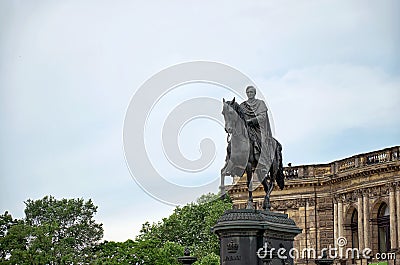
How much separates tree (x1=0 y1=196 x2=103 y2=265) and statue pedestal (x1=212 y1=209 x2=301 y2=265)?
1736 inches

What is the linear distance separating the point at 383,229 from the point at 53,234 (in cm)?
2346

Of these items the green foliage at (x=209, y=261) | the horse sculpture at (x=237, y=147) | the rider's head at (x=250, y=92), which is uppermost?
the green foliage at (x=209, y=261)

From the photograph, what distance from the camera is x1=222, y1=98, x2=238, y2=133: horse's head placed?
66.5ft

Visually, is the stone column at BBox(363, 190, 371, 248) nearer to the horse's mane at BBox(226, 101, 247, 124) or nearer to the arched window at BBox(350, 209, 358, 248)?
the arched window at BBox(350, 209, 358, 248)

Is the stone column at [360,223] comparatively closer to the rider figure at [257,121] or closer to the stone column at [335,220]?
the stone column at [335,220]

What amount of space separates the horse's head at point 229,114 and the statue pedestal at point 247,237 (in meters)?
1.84

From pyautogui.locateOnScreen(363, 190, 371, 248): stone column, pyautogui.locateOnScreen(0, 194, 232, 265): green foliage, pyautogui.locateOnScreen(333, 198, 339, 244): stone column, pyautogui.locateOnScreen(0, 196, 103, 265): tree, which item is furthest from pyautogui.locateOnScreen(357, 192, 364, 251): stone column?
pyautogui.locateOnScreen(0, 196, 103, 265): tree

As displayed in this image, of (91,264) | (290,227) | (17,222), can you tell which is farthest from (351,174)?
(290,227)

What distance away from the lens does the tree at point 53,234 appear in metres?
62.9

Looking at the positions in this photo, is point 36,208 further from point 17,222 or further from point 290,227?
point 290,227

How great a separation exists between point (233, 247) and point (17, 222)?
50785 millimetres

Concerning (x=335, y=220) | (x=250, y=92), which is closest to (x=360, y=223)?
(x=335, y=220)

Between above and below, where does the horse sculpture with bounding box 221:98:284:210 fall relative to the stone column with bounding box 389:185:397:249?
below

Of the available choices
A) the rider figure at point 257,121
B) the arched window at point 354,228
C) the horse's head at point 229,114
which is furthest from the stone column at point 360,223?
the horse's head at point 229,114
